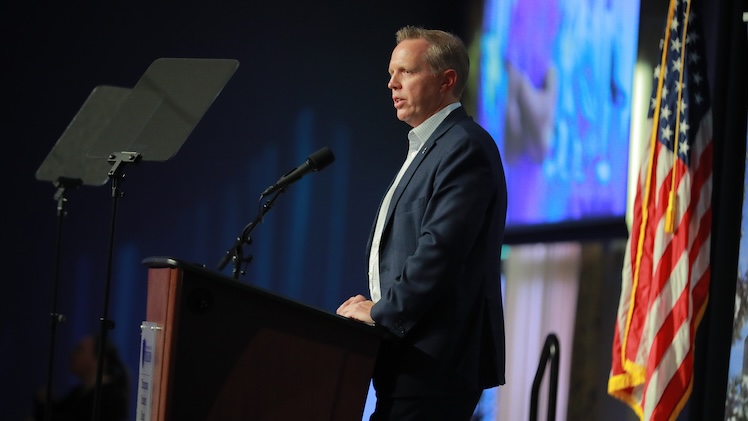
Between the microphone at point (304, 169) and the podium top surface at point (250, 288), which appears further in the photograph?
the microphone at point (304, 169)

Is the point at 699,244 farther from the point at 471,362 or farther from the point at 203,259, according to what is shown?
the point at 203,259

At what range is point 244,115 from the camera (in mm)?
6594

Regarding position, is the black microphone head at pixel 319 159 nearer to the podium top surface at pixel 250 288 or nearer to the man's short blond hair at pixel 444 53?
the man's short blond hair at pixel 444 53

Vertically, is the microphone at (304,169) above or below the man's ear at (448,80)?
below

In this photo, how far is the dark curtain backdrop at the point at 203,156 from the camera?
234 inches

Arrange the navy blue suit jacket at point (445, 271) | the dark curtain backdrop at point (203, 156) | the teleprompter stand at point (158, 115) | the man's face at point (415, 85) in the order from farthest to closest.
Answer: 1. the dark curtain backdrop at point (203, 156)
2. the teleprompter stand at point (158, 115)
3. the man's face at point (415, 85)
4. the navy blue suit jacket at point (445, 271)

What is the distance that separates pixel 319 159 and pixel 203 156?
11.8ft

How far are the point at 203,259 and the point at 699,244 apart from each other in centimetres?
357

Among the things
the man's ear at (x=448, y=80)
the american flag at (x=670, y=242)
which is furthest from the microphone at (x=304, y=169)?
the american flag at (x=670, y=242)

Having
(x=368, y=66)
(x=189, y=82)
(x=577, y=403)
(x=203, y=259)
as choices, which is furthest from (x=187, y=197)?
(x=189, y=82)

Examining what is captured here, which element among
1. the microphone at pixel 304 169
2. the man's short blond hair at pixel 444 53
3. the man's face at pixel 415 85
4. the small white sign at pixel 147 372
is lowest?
the small white sign at pixel 147 372

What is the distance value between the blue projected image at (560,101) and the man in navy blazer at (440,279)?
2570 mm

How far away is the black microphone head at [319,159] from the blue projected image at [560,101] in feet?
7.53

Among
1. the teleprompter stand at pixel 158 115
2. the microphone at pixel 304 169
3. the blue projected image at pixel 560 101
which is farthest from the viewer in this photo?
the blue projected image at pixel 560 101
